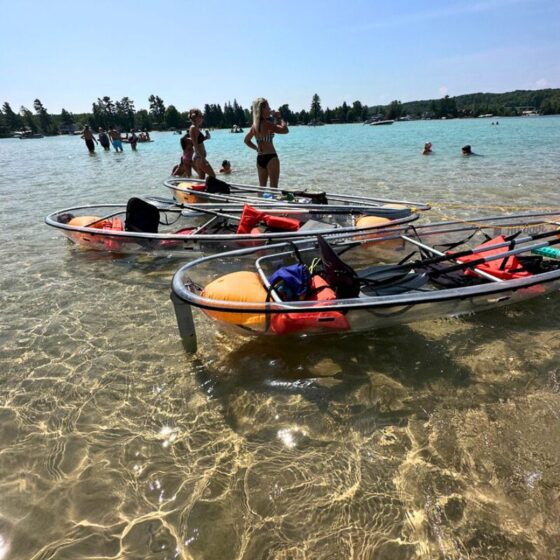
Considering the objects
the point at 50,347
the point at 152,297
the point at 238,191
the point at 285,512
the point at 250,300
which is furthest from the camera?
the point at 238,191

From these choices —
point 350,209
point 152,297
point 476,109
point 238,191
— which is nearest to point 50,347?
point 152,297

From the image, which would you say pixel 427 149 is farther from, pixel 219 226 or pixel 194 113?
pixel 219 226

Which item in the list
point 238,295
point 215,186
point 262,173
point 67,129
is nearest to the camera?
point 238,295

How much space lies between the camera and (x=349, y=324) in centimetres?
323

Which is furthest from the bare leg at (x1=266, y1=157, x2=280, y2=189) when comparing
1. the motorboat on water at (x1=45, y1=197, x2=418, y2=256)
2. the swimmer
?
the swimmer

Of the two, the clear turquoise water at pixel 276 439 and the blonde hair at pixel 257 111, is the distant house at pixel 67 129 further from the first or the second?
the clear turquoise water at pixel 276 439

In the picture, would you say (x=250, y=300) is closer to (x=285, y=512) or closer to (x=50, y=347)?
(x=285, y=512)

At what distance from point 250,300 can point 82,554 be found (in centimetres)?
201

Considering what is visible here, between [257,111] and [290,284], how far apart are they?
5759 millimetres

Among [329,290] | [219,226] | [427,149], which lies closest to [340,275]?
[329,290]

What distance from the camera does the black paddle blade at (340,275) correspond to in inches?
128

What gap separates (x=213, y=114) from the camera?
445 ft

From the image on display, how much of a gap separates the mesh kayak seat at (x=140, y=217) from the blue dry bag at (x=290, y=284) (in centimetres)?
348

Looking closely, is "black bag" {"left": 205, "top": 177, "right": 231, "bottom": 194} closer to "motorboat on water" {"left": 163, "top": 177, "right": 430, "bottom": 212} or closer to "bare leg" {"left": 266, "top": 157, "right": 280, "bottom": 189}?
"motorboat on water" {"left": 163, "top": 177, "right": 430, "bottom": 212}
